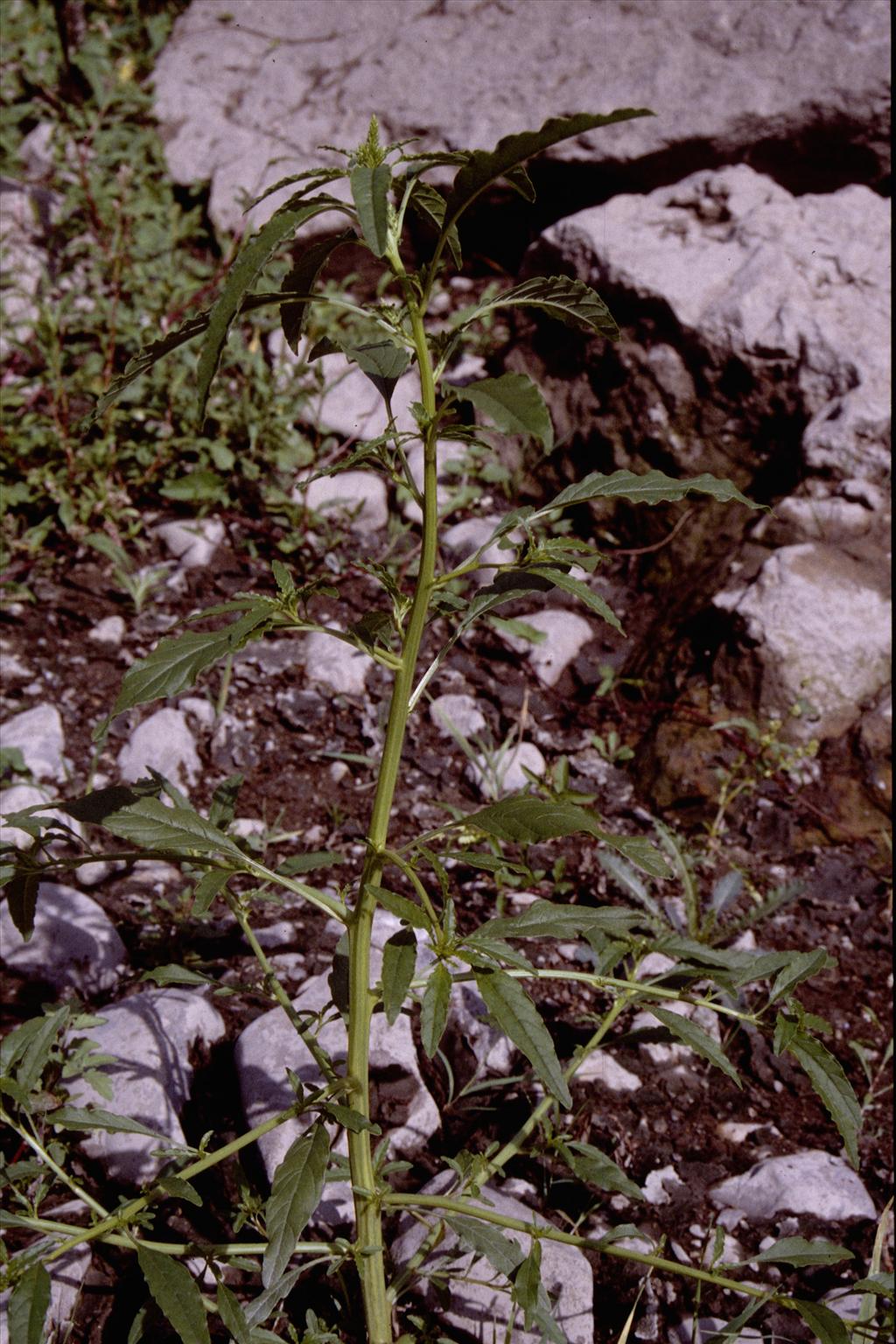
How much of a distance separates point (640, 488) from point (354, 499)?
7.42 feet

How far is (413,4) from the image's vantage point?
4.77 m

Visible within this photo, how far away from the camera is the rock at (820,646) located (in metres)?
2.80

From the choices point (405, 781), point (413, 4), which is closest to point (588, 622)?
point (405, 781)

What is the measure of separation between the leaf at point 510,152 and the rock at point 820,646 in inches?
75.1

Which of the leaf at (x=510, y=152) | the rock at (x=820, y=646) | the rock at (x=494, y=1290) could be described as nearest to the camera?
the leaf at (x=510, y=152)

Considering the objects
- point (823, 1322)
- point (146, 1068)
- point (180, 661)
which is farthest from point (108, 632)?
point (823, 1322)

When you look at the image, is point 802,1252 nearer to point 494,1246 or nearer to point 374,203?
point 494,1246

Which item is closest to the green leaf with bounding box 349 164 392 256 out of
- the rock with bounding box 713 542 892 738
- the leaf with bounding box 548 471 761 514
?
the leaf with bounding box 548 471 761 514

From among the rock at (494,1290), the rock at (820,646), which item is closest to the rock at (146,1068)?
the rock at (494,1290)

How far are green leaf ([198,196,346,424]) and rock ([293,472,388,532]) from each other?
7.73 feet

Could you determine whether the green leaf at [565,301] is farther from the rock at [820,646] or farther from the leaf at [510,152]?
the rock at [820,646]

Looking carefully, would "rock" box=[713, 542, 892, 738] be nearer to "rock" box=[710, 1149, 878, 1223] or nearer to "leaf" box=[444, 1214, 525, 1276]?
"rock" box=[710, 1149, 878, 1223]

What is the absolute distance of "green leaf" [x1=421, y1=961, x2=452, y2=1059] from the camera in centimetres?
116

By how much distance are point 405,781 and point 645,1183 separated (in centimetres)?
115
